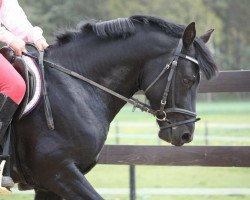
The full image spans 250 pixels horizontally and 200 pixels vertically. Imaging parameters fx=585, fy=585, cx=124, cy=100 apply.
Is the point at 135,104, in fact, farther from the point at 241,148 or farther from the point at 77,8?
the point at 77,8

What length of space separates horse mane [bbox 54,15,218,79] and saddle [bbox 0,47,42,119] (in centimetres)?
42

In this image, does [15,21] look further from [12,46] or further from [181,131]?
[181,131]

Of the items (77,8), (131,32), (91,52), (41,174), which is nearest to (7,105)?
(41,174)

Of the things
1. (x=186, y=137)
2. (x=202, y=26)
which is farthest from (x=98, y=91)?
(x=202, y=26)

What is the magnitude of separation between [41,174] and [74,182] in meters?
0.25

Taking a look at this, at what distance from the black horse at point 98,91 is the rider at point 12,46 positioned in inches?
5.6

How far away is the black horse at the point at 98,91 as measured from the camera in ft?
13.5

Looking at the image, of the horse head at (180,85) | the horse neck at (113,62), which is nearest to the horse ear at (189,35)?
the horse head at (180,85)

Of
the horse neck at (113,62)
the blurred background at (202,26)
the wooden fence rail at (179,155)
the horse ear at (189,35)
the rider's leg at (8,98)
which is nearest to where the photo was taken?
the rider's leg at (8,98)

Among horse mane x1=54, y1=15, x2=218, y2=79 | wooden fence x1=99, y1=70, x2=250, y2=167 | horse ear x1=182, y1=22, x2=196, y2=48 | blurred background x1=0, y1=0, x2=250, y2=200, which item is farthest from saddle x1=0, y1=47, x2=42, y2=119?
blurred background x1=0, y1=0, x2=250, y2=200

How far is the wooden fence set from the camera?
236 inches

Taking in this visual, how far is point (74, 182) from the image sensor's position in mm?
4062

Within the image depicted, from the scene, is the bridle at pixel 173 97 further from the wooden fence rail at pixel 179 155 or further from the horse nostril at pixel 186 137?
the wooden fence rail at pixel 179 155

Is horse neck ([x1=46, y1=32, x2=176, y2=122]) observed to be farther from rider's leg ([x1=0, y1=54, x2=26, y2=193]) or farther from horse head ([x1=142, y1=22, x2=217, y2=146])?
rider's leg ([x1=0, y1=54, x2=26, y2=193])
